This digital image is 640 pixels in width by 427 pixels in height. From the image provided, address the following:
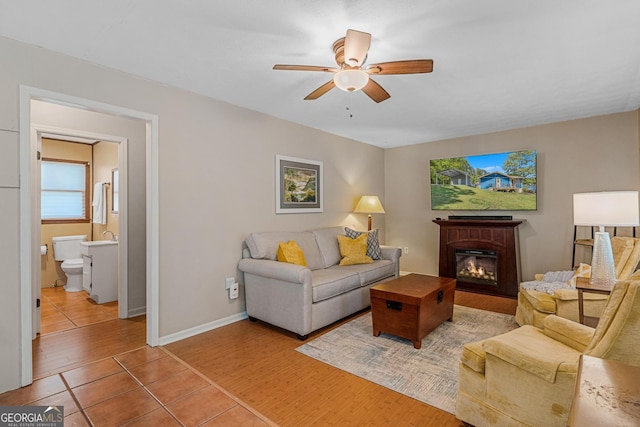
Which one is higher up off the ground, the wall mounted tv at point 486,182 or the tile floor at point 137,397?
the wall mounted tv at point 486,182

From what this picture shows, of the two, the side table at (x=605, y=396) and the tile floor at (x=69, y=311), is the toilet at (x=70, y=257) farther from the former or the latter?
the side table at (x=605, y=396)

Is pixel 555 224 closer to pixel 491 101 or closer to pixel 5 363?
pixel 491 101

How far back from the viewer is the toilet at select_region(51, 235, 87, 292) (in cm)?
440

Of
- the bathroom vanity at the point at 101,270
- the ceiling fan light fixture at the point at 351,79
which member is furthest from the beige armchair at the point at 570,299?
the bathroom vanity at the point at 101,270

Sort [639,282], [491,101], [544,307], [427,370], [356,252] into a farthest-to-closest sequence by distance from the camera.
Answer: [356,252] < [491,101] < [544,307] < [427,370] < [639,282]

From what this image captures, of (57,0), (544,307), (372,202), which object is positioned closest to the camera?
(57,0)

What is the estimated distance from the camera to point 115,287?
4.13 metres

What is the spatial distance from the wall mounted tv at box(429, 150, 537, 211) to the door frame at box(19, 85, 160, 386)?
4182 millimetres

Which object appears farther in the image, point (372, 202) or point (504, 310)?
point (372, 202)

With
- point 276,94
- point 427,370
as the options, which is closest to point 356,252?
point 427,370

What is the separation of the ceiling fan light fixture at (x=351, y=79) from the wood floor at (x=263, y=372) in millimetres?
2095

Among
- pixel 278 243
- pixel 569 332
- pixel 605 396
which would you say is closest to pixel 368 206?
pixel 278 243

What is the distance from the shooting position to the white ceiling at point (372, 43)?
1.80m

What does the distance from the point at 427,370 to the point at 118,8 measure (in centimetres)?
317
